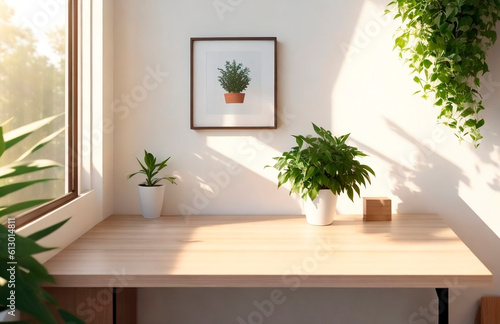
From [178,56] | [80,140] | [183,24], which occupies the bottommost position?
[80,140]

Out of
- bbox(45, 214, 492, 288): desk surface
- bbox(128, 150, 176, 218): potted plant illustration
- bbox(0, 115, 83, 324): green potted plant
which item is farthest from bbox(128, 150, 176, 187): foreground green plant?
bbox(0, 115, 83, 324): green potted plant

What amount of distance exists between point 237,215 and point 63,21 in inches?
48.4

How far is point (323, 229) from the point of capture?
213 centimetres

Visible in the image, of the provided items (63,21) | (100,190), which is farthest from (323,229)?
(63,21)

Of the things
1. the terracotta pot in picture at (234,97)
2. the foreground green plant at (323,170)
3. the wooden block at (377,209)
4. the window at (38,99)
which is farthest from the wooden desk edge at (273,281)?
the terracotta pot in picture at (234,97)

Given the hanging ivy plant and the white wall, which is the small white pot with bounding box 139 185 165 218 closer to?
the white wall

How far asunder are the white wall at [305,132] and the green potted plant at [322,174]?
0.28 metres

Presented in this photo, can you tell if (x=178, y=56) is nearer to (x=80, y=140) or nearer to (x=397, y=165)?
(x=80, y=140)

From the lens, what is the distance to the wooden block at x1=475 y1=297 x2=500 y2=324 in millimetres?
2398

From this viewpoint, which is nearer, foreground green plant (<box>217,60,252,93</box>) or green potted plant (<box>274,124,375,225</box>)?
green potted plant (<box>274,124,375,225</box>)

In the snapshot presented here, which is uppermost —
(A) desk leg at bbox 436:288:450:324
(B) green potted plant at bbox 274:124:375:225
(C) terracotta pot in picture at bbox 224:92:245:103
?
(C) terracotta pot in picture at bbox 224:92:245:103

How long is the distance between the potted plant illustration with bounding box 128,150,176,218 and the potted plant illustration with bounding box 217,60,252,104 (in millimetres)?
459

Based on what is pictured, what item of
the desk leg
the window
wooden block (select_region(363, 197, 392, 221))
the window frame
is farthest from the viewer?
wooden block (select_region(363, 197, 392, 221))

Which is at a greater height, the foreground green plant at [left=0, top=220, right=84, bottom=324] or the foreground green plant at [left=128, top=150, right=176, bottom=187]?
the foreground green plant at [left=128, top=150, right=176, bottom=187]
